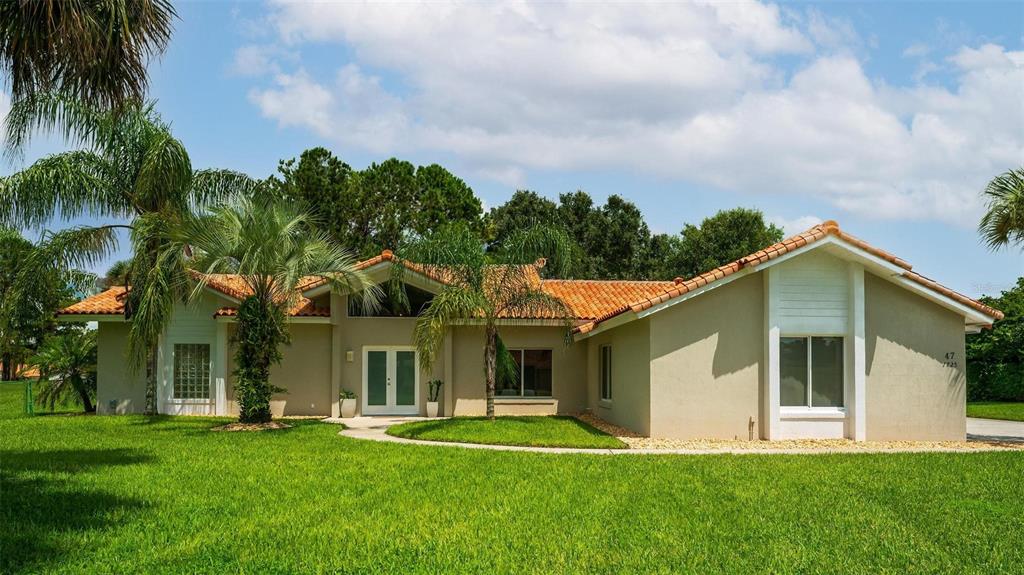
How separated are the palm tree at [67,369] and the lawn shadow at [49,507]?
10065 millimetres

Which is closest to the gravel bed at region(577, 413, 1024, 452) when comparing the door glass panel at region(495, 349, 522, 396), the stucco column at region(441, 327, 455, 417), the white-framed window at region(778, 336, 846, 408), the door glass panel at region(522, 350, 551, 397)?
the white-framed window at region(778, 336, 846, 408)

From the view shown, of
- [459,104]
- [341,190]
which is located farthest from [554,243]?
[341,190]

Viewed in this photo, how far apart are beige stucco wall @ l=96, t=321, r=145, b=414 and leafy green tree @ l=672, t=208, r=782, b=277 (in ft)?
105

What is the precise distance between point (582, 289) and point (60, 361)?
1539 cm

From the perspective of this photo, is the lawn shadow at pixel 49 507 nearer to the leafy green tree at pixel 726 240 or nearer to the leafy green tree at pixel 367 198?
the leafy green tree at pixel 367 198

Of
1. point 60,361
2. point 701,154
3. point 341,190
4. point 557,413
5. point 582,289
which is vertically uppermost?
point 341,190

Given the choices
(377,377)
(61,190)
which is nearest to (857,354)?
(377,377)

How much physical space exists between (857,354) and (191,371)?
17.4 m

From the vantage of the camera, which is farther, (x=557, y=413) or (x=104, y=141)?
(x=557, y=413)

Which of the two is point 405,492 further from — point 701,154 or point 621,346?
point 701,154

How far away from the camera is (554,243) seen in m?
18.8

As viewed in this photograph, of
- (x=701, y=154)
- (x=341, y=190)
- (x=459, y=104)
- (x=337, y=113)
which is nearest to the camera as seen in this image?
(x=459, y=104)

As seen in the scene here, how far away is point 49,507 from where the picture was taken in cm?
955

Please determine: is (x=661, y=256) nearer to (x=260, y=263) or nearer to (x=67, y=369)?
(x=67, y=369)
